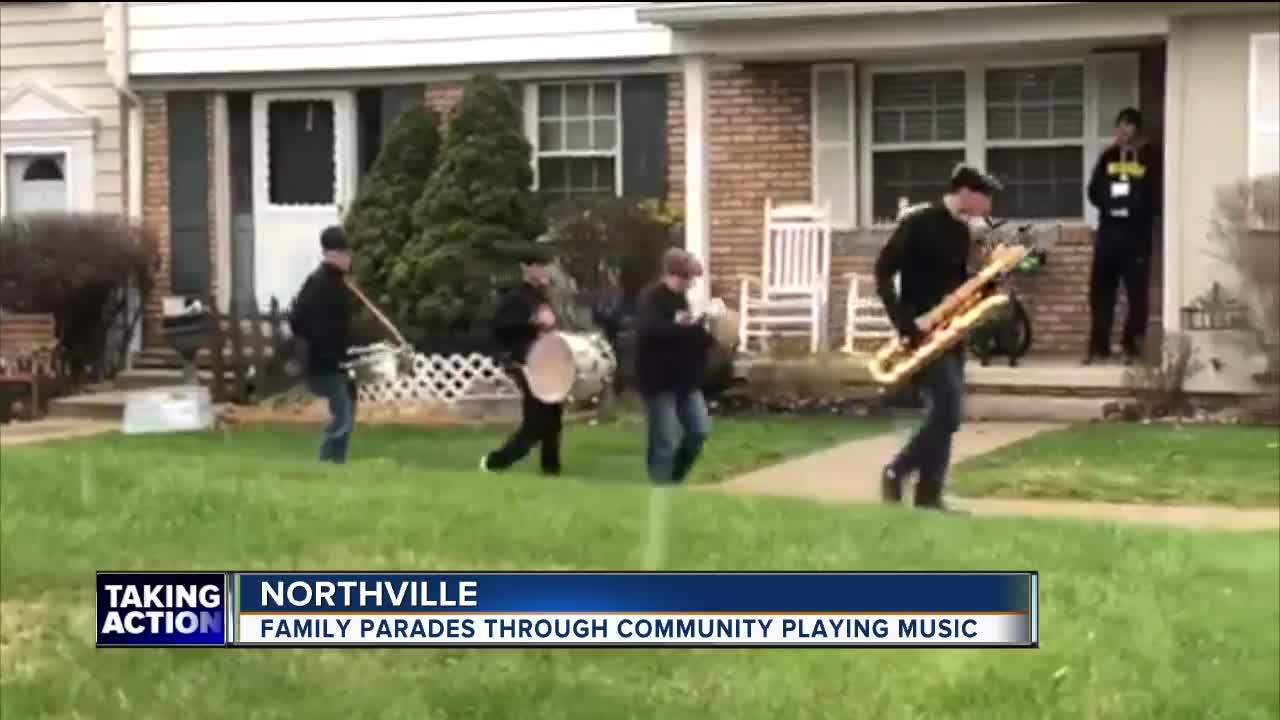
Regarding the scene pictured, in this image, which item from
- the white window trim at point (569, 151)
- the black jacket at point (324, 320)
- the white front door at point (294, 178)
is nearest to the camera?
the black jacket at point (324, 320)

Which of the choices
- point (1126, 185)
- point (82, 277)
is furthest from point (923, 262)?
point (82, 277)

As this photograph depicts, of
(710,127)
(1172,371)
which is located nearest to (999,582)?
(1172,371)

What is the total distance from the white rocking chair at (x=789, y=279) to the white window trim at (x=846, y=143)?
320mm

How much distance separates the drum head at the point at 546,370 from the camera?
11469mm

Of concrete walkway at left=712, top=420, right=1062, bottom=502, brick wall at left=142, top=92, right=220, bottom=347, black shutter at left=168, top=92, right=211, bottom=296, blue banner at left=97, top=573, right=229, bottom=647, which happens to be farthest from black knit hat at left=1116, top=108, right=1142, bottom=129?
blue banner at left=97, top=573, right=229, bottom=647

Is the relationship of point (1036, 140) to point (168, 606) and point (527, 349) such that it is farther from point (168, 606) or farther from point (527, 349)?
point (168, 606)

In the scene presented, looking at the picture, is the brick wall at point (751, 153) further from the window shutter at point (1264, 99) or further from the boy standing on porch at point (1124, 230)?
the window shutter at point (1264, 99)

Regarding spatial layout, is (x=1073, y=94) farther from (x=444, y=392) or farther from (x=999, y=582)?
(x=999, y=582)

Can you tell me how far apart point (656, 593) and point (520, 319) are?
750 centimetres

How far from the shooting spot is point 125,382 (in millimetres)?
17719

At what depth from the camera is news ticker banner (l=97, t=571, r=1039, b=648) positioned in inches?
157

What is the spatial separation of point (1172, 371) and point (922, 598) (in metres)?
10.6

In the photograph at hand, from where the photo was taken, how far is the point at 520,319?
1144 cm

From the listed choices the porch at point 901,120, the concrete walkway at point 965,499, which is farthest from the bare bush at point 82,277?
the concrete walkway at point 965,499
